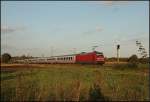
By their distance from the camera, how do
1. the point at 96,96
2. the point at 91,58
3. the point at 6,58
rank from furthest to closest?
Answer: the point at 6,58
the point at 91,58
the point at 96,96

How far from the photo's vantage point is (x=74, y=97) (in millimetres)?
8172

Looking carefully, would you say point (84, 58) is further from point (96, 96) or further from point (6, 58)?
point (6, 58)

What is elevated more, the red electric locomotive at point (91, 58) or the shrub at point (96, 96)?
the red electric locomotive at point (91, 58)

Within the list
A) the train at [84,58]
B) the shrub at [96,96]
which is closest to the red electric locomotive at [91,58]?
the train at [84,58]

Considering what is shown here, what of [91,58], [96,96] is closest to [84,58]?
[91,58]

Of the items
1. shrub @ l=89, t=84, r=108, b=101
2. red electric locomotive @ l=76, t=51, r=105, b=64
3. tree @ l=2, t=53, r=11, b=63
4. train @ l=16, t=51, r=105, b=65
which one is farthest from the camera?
tree @ l=2, t=53, r=11, b=63

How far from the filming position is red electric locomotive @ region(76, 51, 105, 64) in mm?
Result: 47094

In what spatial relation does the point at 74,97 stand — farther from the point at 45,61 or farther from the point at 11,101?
the point at 45,61

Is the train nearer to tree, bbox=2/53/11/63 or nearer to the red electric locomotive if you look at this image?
the red electric locomotive

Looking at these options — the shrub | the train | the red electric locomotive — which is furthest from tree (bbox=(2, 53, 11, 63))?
the shrub

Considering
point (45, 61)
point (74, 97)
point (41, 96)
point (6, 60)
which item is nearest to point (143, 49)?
point (74, 97)

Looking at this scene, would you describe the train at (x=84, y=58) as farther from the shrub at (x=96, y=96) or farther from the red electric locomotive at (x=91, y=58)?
the shrub at (x=96, y=96)

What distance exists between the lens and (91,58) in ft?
157

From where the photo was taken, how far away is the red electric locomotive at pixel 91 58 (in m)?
47.1
